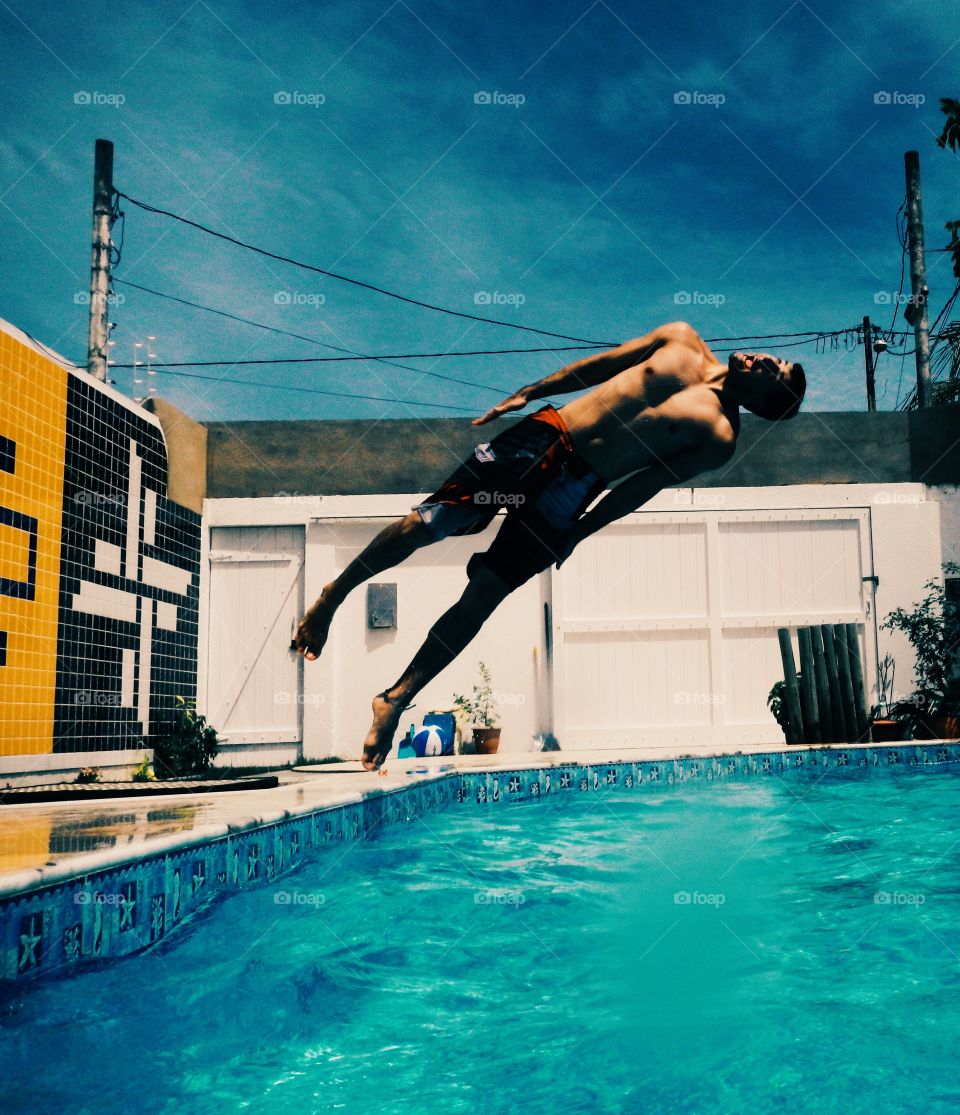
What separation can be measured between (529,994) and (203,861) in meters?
1.12

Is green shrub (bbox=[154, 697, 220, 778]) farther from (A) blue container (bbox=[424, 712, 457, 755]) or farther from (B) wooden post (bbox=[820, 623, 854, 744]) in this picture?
(B) wooden post (bbox=[820, 623, 854, 744])

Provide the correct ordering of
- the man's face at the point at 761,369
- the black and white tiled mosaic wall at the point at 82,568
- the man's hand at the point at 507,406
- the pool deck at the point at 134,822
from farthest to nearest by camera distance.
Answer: the black and white tiled mosaic wall at the point at 82,568 → the man's hand at the point at 507,406 → the man's face at the point at 761,369 → the pool deck at the point at 134,822

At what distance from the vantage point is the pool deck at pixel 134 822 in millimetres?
2475

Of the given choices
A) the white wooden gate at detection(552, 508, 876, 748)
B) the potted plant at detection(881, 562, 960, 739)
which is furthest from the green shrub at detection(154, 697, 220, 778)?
the potted plant at detection(881, 562, 960, 739)

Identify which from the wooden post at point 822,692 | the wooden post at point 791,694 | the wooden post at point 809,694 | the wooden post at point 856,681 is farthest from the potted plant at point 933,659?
the wooden post at point 791,694

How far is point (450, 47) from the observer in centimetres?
630

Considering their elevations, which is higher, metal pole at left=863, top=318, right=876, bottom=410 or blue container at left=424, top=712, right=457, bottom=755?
metal pole at left=863, top=318, right=876, bottom=410

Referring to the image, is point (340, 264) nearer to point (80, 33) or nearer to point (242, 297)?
point (242, 297)

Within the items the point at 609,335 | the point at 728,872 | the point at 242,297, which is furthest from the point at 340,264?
the point at 728,872

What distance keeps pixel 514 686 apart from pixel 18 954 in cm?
851

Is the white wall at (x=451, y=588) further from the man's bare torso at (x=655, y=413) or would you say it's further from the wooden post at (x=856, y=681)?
the man's bare torso at (x=655, y=413)

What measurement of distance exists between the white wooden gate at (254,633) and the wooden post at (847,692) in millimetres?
5516

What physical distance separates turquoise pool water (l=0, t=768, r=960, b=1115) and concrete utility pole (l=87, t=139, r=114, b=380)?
6848mm

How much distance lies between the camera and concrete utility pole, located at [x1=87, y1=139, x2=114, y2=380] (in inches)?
394
